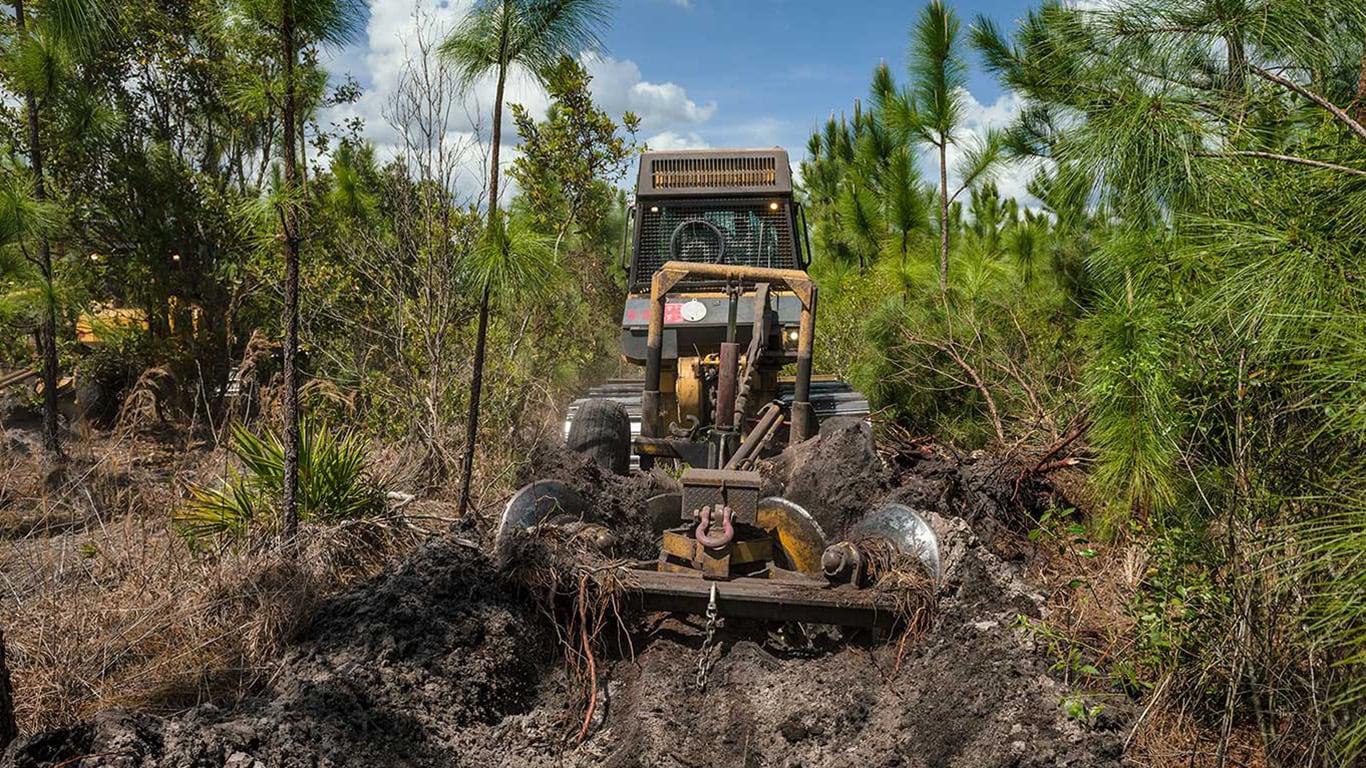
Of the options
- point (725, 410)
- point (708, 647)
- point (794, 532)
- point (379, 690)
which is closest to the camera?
point (379, 690)

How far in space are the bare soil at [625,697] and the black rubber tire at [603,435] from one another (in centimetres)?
174

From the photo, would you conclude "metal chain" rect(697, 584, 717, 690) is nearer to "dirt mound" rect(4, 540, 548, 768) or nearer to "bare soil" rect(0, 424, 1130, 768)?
"bare soil" rect(0, 424, 1130, 768)

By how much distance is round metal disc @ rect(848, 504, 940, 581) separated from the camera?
187 inches

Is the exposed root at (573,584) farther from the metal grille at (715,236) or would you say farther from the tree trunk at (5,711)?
the metal grille at (715,236)

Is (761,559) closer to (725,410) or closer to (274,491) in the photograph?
(725,410)

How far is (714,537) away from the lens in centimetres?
482

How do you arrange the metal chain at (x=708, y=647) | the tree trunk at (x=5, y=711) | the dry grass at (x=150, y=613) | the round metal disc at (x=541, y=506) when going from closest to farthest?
the tree trunk at (x=5, y=711) → the dry grass at (x=150, y=613) → the metal chain at (x=708, y=647) → the round metal disc at (x=541, y=506)

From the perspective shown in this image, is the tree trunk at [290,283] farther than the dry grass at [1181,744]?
Yes

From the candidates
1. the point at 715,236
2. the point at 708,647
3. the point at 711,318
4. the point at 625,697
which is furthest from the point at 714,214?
the point at 625,697

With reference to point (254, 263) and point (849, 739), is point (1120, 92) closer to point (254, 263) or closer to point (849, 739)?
point (849, 739)

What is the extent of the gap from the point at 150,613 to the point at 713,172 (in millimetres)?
5484

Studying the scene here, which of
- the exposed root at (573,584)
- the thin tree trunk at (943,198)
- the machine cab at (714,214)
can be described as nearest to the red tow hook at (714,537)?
the exposed root at (573,584)

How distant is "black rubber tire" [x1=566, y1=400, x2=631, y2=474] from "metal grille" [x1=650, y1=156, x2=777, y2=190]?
7.84ft

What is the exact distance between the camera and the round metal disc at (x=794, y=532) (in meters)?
5.21
